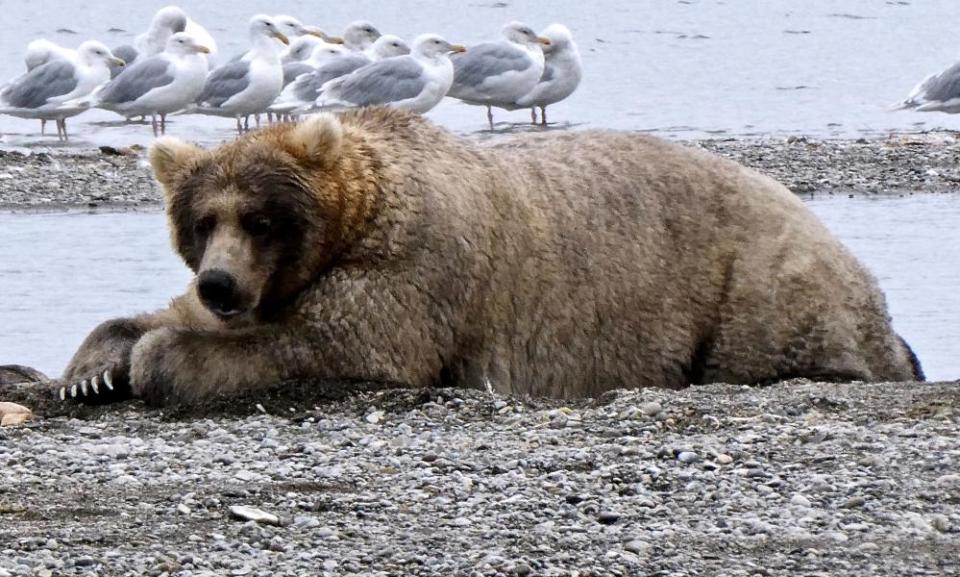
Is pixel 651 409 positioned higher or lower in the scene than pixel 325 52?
lower

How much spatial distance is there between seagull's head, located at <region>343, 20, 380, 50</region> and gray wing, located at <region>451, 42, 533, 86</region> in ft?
11.1

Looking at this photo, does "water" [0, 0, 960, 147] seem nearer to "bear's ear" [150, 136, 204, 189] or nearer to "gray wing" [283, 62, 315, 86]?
"gray wing" [283, 62, 315, 86]

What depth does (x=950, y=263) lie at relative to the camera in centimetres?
1283

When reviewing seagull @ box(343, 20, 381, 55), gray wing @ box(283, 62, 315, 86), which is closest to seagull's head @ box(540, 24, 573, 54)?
seagull @ box(343, 20, 381, 55)

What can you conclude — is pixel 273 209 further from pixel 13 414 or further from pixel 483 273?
pixel 13 414

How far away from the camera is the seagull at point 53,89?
23.8m

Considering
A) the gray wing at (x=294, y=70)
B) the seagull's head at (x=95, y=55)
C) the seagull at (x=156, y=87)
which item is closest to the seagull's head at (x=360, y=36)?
the gray wing at (x=294, y=70)

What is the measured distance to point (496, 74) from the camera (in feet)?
80.7

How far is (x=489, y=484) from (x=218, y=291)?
1.60 meters

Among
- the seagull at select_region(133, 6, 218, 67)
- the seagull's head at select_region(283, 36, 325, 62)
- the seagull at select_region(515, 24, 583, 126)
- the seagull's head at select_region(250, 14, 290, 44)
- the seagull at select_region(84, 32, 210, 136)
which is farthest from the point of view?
the seagull's head at select_region(283, 36, 325, 62)

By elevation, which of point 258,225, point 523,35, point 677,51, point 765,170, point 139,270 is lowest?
point 765,170

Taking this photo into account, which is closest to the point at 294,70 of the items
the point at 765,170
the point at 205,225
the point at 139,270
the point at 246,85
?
the point at 246,85

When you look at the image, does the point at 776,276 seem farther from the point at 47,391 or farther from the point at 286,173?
the point at 47,391

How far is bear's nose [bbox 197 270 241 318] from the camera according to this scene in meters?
6.74
